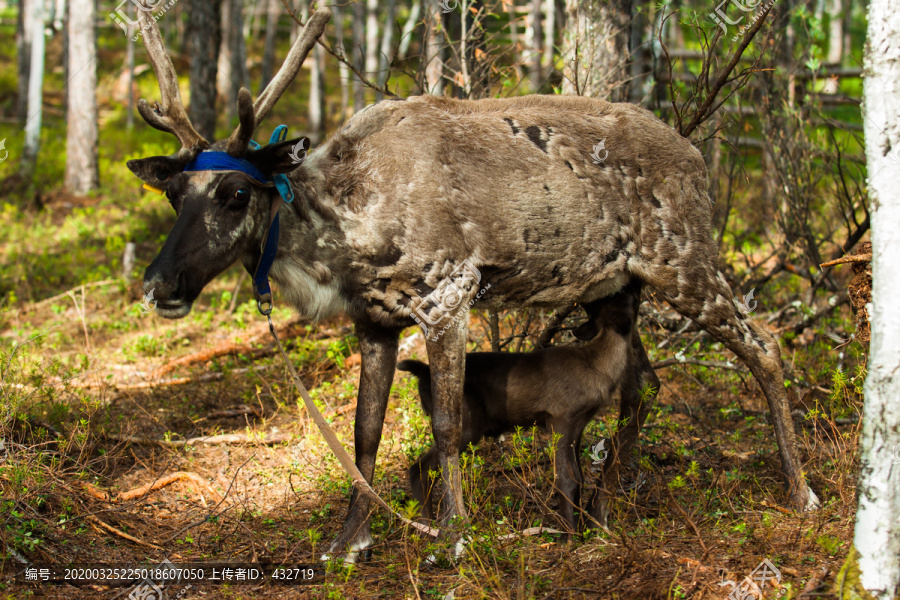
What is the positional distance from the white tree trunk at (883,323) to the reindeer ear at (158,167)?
11.3ft

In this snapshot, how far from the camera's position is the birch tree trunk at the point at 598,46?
6.92m

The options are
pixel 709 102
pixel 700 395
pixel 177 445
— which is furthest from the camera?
pixel 700 395

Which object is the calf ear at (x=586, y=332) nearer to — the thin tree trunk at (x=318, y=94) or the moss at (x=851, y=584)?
the moss at (x=851, y=584)

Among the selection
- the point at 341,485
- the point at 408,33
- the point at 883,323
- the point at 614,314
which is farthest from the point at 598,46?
the point at 883,323

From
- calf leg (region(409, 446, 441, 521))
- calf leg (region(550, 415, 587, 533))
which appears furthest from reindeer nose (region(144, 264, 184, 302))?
calf leg (region(550, 415, 587, 533))

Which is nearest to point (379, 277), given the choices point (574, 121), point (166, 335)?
point (574, 121)

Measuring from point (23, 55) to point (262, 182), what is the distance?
82.9 feet

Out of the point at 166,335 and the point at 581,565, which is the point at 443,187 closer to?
the point at 581,565

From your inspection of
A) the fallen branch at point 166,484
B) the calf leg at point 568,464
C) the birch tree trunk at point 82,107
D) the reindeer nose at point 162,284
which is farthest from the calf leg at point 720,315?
the birch tree trunk at point 82,107

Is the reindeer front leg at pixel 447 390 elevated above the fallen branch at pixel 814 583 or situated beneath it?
elevated above

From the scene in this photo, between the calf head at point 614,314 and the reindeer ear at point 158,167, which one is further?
the calf head at point 614,314

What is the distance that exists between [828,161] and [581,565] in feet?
19.4

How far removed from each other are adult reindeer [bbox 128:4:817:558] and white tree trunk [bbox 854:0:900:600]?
5.61 feet

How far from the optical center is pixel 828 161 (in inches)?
320
